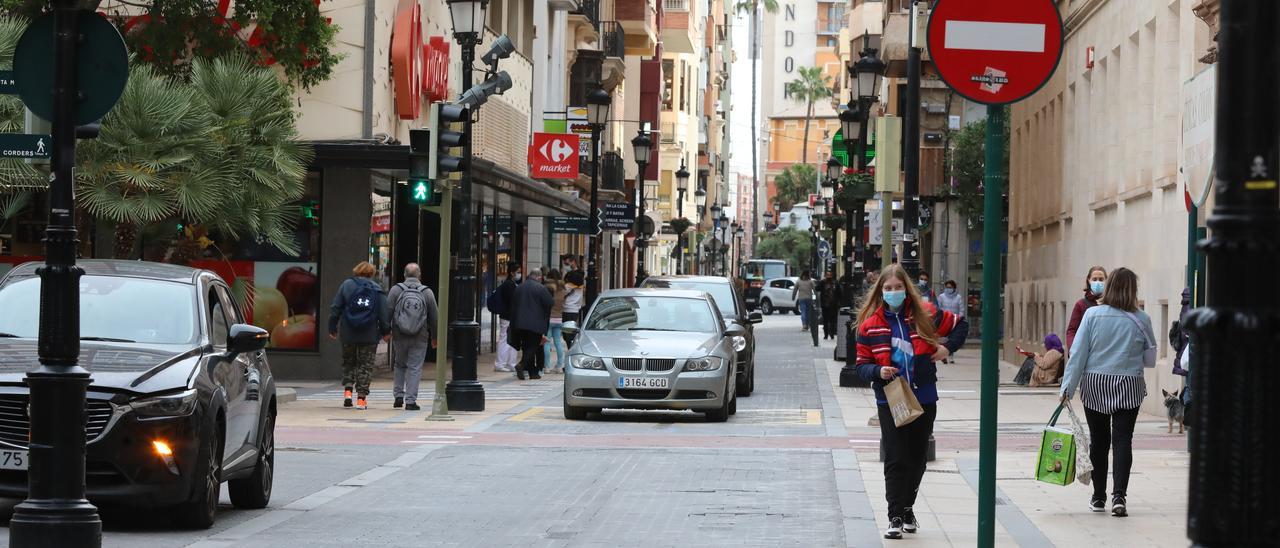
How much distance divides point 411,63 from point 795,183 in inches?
4947

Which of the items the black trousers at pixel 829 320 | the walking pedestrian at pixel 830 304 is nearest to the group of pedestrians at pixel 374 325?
the walking pedestrian at pixel 830 304

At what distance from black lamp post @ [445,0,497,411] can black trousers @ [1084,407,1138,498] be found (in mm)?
11002

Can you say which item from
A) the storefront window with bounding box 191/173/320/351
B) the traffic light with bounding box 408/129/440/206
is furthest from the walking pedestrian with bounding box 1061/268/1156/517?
the storefront window with bounding box 191/173/320/351

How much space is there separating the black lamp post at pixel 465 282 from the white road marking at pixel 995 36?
48.2 feet

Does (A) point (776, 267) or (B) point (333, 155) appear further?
(A) point (776, 267)

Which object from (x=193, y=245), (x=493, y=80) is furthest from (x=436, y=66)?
(x=493, y=80)

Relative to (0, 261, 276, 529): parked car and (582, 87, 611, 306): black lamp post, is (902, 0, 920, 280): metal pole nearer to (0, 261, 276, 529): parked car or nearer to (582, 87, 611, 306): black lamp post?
(0, 261, 276, 529): parked car

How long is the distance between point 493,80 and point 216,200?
3563 millimetres

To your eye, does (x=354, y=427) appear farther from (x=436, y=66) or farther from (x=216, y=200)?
(x=436, y=66)

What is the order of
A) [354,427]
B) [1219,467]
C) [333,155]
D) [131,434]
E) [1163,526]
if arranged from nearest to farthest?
[1219,467] → [131,434] → [1163,526] → [354,427] → [333,155]

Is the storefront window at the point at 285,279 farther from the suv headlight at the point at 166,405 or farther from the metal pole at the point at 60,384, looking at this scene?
the metal pole at the point at 60,384

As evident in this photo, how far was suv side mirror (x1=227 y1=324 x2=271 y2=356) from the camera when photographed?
11617mm

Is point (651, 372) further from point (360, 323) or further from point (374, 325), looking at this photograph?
point (360, 323)

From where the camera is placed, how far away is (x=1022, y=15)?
8.21m
